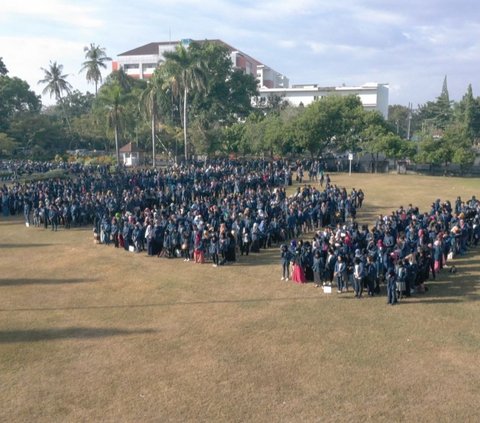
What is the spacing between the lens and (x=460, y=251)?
1781 cm

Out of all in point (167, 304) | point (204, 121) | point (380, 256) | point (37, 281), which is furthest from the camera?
point (204, 121)

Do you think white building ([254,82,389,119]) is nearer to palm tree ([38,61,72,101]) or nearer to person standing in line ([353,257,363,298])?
palm tree ([38,61,72,101])

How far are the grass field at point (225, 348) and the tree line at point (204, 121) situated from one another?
30317 millimetres

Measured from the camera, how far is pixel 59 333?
11727mm

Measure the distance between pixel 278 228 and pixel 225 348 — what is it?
1011 centimetres

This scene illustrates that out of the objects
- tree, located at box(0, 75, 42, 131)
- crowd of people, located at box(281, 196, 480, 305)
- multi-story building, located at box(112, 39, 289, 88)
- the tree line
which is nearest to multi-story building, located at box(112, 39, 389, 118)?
multi-story building, located at box(112, 39, 289, 88)

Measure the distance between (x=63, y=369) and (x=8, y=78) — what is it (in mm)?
69826

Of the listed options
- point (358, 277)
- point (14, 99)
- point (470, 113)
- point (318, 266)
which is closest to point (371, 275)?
point (358, 277)

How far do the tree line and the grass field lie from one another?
30317 mm

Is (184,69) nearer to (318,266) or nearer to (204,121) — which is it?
(204,121)

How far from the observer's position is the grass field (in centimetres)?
858

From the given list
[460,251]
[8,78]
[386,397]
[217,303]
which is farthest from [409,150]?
[8,78]

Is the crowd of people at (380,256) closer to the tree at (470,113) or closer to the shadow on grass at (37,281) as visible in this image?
the shadow on grass at (37,281)

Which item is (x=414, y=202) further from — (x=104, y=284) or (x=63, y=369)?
(x=63, y=369)
